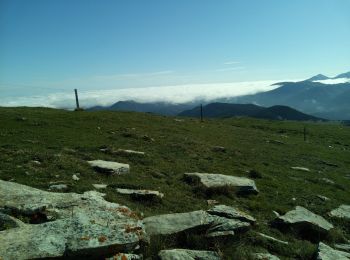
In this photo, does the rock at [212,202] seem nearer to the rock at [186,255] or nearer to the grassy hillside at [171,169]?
the grassy hillside at [171,169]

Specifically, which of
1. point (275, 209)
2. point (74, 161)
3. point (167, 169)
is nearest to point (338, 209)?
point (275, 209)

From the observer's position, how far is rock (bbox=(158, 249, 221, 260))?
9678 millimetres

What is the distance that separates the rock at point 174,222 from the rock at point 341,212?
904 cm

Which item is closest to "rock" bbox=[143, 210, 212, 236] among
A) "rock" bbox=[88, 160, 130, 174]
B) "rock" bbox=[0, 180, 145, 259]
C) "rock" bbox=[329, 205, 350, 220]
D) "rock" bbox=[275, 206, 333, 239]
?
"rock" bbox=[0, 180, 145, 259]

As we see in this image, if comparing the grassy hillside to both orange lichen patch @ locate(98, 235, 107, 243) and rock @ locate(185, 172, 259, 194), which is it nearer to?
rock @ locate(185, 172, 259, 194)

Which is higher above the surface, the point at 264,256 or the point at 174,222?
the point at 174,222

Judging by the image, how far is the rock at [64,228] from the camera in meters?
8.73

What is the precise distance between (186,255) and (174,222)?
7.44ft

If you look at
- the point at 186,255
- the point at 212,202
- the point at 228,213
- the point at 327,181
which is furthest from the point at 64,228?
the point at 327,181

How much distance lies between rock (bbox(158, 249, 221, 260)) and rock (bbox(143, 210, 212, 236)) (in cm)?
123

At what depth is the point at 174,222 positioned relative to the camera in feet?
39.7

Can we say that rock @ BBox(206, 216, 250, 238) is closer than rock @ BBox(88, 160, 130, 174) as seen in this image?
Yes

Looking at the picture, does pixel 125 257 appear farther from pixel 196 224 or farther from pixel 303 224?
pixel 303 224

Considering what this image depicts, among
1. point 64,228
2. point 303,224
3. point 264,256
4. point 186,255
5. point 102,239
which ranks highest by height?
point 64,228
